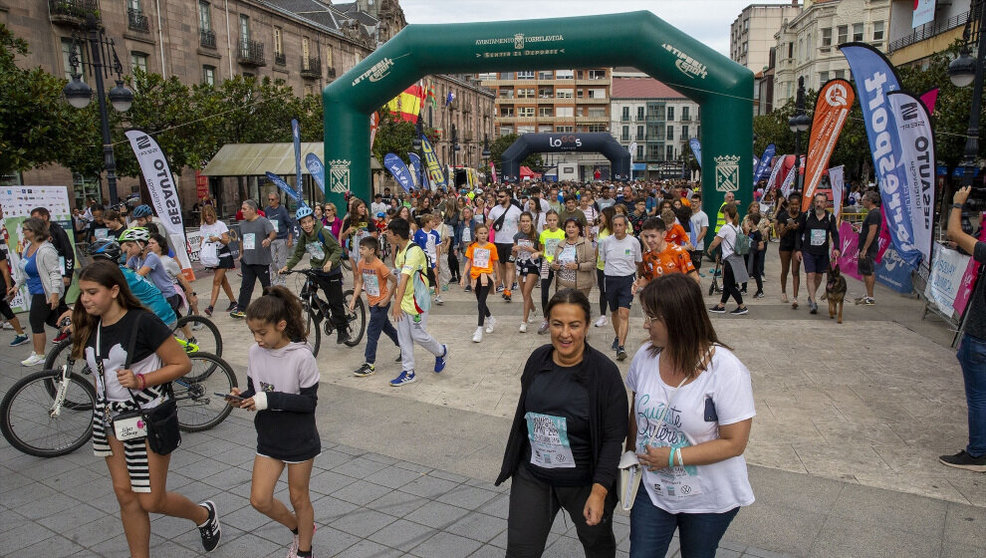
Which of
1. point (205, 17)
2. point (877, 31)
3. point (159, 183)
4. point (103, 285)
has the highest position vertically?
point (877, 31)

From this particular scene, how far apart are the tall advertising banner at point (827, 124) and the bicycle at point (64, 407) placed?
9.33 m

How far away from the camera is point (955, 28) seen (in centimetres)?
2948

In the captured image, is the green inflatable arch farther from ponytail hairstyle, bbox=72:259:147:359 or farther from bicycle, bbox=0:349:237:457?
ponytail hairstyle, bbox=72:259:147:359

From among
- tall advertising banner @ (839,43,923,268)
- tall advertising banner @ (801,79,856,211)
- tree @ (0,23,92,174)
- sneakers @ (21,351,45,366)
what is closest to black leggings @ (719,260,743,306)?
tall advertising banner @ (801,79,856,211)

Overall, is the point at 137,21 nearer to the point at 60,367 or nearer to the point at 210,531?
the point at 60,367

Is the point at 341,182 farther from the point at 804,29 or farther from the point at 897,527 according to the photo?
the point at 804,29

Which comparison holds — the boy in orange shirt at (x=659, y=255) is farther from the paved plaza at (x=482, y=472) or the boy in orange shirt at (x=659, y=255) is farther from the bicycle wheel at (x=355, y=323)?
the bicycle wheel at (x=355, y=323)

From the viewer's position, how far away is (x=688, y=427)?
2.44 metres

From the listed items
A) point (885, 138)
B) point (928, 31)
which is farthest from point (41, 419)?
point (928, 31)

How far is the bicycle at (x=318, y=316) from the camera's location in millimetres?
7992

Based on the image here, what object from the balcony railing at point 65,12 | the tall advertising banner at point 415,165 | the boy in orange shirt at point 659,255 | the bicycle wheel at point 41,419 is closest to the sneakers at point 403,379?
the boy in orange shirt at point 659,255

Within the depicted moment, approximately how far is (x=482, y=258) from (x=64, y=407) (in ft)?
16.2

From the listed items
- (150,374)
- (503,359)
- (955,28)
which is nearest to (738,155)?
(503,359)

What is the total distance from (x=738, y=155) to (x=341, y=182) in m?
9.01
